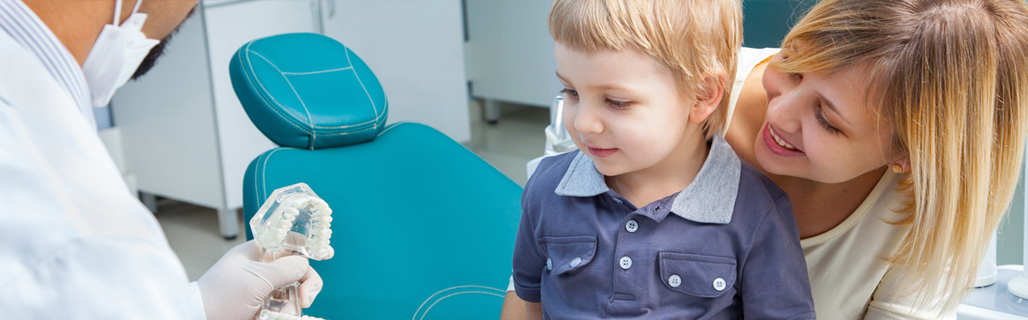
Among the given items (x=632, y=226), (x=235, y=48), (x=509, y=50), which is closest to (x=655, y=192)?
(x=632, y=226)

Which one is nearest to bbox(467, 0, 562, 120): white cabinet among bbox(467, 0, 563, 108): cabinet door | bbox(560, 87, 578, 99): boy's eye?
bbox(467, 0, 563, 108): cabinet door

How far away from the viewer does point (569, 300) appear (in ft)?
2.93

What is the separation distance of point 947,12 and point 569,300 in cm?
50

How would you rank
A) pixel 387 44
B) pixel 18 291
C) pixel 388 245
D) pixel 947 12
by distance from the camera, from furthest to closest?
pixel 387 44 → pixel 388 245 → pixel 947 12 → pixel 18 291

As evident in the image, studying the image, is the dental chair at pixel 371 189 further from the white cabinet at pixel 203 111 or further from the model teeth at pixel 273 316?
the white cabinet at pixel 203 111

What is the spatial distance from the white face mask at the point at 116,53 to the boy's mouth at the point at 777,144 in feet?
2.40

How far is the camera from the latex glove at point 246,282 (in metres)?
0.93

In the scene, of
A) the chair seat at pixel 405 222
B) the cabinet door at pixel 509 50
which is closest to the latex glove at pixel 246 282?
the chair seat at pixel 405 222

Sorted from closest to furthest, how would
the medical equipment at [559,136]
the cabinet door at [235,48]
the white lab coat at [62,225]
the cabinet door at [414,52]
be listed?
the white lab coat at [62,225] < the medical equipment at [559,136] < the cabinet door at [235,48] < the cabinet door at [414,52]

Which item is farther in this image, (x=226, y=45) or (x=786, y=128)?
(x=226, y=45)

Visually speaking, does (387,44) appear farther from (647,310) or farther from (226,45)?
(647,310)

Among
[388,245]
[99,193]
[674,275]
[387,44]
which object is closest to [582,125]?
[674,275]

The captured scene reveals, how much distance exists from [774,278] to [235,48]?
249cm

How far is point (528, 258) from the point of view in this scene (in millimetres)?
957
